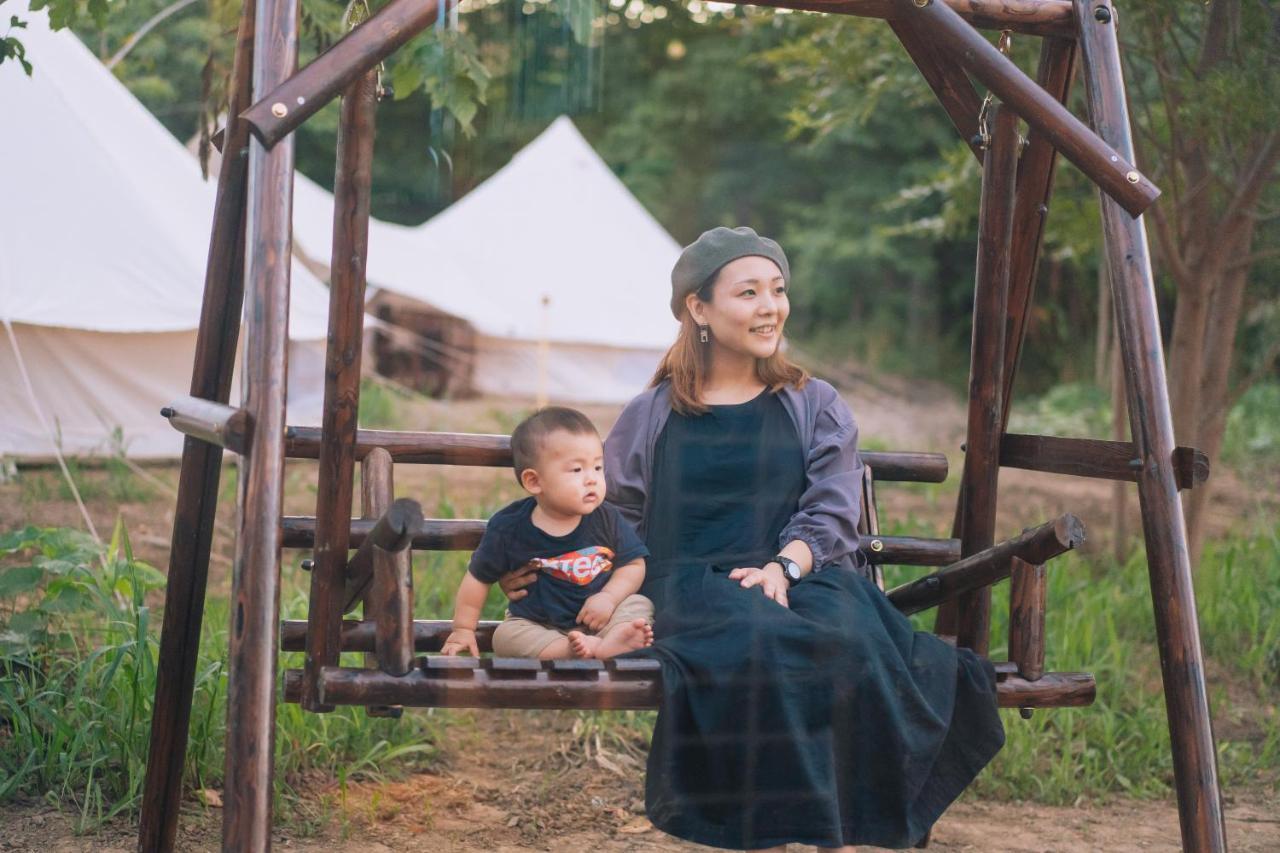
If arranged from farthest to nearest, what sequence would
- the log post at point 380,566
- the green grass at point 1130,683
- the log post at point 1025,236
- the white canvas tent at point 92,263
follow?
the white canvas tent at point 92,263 → the green grass at point 1130,683 → the log post at point 1025,236 → the log post at point 380,566

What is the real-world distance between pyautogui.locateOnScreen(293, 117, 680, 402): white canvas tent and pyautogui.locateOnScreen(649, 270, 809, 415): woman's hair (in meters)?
9.44

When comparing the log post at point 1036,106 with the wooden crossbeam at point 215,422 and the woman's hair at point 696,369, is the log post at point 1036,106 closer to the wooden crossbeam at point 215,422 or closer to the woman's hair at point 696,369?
the woman's hair at point 696,369

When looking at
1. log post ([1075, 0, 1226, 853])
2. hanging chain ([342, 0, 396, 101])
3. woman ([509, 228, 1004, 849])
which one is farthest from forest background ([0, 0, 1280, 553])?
log post ([1075, 0, 1226, 853])

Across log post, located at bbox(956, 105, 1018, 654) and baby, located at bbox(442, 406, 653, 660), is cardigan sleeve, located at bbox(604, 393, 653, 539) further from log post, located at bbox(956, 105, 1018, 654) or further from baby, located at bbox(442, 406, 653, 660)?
log post, located at bbox(956, 105, 1018, 654)

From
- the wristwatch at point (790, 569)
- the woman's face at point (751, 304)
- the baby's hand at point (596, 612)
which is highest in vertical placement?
the woman's face at point (751, 304)

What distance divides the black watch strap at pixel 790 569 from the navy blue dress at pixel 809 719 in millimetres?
23

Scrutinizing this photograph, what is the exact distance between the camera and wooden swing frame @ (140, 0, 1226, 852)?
6.57 ft

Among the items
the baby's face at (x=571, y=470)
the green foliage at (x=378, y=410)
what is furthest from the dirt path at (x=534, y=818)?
the green foliage at (x=378, y=410)

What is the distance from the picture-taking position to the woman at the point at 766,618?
218cm

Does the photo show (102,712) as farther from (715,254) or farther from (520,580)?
(715,254)

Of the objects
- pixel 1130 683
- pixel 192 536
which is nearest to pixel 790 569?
pixel 192 536

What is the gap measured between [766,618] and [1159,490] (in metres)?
0.73

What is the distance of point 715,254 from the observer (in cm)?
265

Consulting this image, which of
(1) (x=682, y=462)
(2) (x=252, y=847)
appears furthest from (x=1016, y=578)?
(2) (x=252, y=847)
